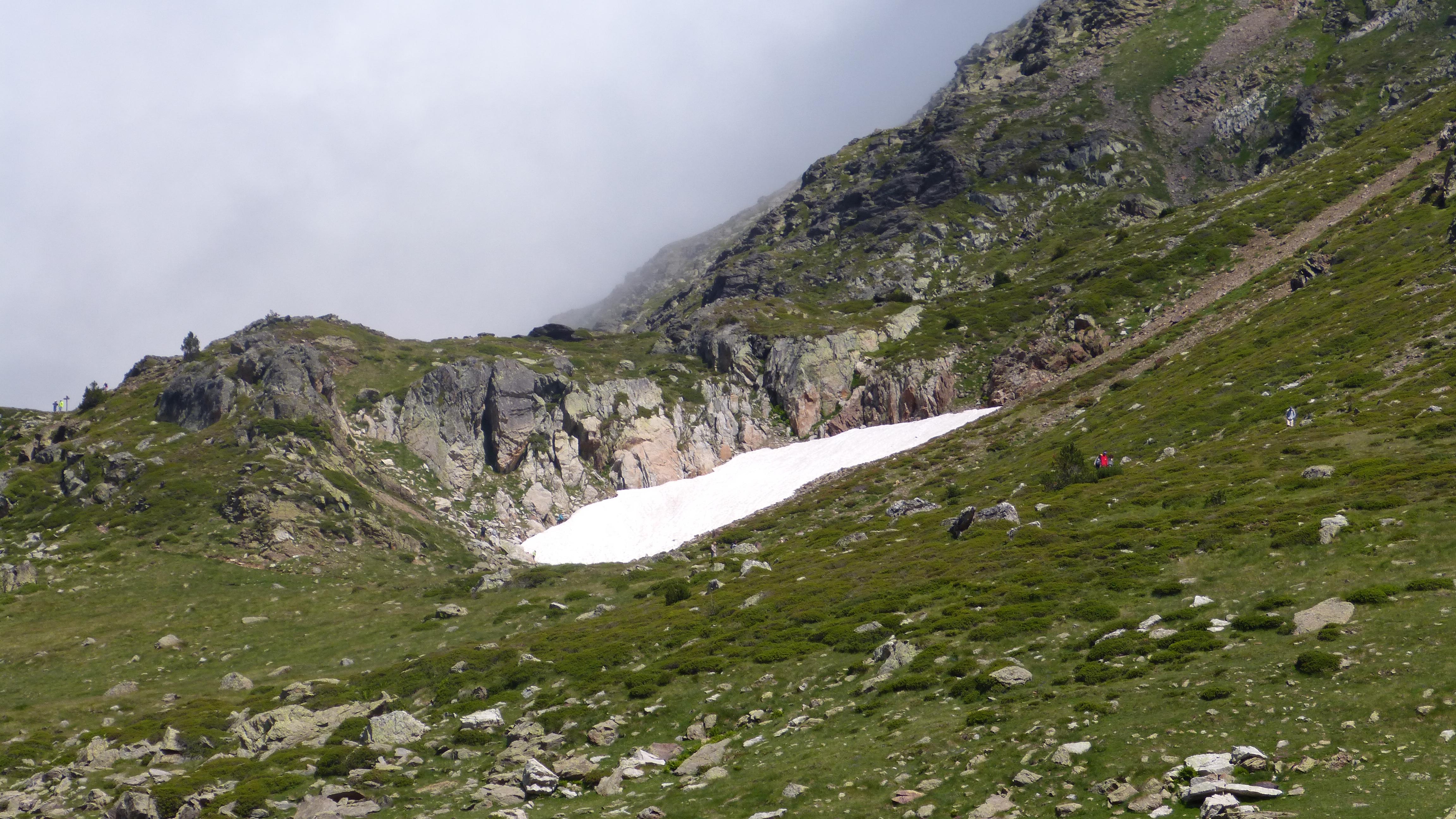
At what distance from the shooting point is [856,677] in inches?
1190

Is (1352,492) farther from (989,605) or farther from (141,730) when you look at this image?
(141,730)

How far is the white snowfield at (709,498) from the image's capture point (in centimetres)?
9162

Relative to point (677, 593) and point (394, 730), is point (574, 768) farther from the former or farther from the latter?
point (677, 593)

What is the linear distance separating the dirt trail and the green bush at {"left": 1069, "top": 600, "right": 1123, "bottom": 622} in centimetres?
5104

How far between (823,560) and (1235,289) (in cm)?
6981

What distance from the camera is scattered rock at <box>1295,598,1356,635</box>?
2252cm

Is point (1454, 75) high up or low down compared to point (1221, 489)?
up

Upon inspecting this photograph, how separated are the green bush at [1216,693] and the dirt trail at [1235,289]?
60181 mm

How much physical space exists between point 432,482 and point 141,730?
61.6 meters

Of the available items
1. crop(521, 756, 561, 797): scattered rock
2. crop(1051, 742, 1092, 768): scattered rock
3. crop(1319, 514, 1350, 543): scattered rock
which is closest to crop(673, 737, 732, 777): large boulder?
crop(521, 756, 561, 797): scattered rock

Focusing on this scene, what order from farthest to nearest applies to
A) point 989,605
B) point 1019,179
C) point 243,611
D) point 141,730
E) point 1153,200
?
point 1019,179
point 1153,200
point 243,611
point 141,730
point 989,605

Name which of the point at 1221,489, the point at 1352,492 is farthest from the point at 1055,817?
the point at 1221,489

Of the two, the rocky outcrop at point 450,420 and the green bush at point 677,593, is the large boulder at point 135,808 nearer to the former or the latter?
the green bush at point 677,593

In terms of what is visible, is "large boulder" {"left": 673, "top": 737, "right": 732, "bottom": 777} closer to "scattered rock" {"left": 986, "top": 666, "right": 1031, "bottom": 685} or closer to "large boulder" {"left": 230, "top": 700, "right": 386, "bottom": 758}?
"scattered rock" {"left": 986, "top": 666, "right": 1031, "bottom": 685}
